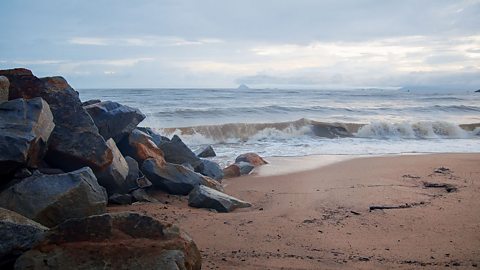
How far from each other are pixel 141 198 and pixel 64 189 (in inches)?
75.3

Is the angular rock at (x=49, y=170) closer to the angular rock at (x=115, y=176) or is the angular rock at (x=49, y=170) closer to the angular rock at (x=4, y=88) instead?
the angular rock at (x=115, y=176)

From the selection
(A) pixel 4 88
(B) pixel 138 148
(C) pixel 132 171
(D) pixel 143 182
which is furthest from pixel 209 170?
(A) pixel 4 88

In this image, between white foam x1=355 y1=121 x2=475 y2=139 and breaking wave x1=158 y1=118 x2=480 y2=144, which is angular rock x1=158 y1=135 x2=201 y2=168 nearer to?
breaking wave x1=158 y1=118 x2=480 y2=144

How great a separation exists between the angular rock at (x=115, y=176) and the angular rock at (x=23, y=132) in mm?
795

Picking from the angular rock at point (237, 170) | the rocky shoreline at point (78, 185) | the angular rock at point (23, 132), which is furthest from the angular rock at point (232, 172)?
the angular rock at point (23, 132)

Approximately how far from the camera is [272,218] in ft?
16.6

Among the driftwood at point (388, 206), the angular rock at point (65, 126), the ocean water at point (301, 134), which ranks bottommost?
the ocean water at point (301, 134)

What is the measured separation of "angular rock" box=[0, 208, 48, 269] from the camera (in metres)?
2.93

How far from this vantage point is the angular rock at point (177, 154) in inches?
308

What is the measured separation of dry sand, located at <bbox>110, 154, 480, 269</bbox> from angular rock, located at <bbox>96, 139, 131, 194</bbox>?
0.37 metres

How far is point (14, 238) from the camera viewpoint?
2961 mm

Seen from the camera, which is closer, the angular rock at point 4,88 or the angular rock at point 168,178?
the angular rock at point 4,88

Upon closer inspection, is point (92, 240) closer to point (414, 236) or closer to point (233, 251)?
point (233, 251)

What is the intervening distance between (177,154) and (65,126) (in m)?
3.03
